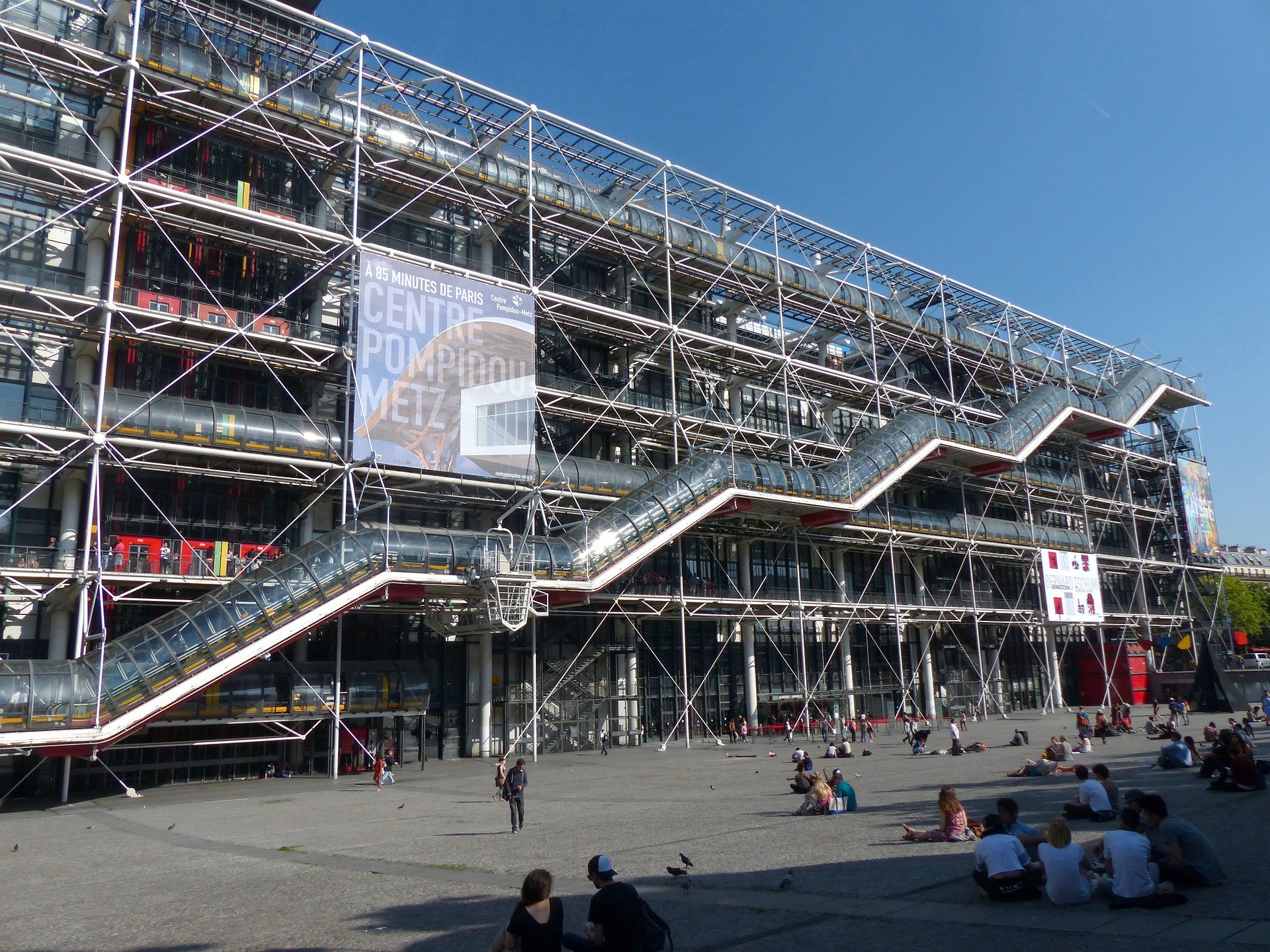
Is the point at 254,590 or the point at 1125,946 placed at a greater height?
the point at 254,590

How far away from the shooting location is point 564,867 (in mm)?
11102

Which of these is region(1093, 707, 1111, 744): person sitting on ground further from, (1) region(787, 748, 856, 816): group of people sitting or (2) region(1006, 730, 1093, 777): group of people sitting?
(1) region(787, 748, 856, 816): group of people sitting

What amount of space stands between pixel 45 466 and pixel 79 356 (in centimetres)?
323

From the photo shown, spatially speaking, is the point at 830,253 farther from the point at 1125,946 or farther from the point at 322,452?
the point at 1125,946

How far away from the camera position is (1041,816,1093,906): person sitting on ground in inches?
316

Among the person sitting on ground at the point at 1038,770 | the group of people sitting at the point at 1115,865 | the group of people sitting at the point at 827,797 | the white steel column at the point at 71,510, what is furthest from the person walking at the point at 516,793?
the white steel column at the point at 71,510

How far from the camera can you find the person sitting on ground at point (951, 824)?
11298 mm

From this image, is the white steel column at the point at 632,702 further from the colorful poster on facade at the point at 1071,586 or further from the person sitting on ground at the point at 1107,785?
the person sitting on ground at the point at 1107,785

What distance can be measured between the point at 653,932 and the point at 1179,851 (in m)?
4.86

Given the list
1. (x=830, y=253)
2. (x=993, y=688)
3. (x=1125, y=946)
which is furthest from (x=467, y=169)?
(x=993, y=688)

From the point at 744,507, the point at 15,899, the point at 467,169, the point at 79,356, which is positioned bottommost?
the point at 15,899

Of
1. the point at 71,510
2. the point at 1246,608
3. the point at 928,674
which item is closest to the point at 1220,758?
the point at 71,510

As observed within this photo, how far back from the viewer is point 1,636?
75.8 ft

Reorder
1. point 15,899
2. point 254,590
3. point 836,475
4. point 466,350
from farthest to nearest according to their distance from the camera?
1. point 836,475
2. point 466,350
3. point 254,590
4. point 15,899
